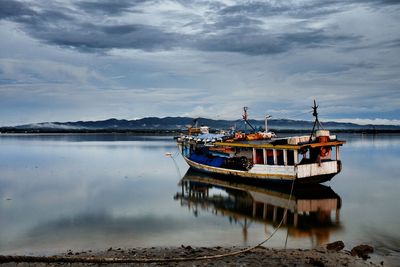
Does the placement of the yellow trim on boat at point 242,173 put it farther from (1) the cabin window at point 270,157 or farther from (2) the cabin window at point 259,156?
(1) the cabin window at point 270,157

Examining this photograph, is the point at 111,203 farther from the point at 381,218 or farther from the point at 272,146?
the point at 381,218

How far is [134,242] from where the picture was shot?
17781 millimetres

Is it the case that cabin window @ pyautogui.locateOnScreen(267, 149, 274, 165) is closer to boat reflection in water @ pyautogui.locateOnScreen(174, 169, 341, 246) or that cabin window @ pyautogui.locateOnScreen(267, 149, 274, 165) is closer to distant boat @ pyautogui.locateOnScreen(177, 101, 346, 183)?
distant boat @ pyautogui.locateOnScreen(177, 101, 346, 183)

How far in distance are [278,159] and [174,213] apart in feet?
45.3

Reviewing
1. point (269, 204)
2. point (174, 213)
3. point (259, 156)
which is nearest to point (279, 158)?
point (259, 156)

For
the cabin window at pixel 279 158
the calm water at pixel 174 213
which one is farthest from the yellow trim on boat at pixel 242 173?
the cabin window at pixel 279 158

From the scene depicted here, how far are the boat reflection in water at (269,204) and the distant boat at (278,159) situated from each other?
105 cm

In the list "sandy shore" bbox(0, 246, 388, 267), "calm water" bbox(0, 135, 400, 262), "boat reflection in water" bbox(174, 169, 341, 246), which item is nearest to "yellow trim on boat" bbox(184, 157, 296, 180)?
"boat reflection in water" bbox(174, 169, 341, 246)

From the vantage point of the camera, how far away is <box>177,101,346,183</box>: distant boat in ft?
99.5

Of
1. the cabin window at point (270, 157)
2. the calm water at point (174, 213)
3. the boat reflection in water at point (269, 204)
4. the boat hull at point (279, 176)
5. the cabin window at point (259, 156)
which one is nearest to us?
the calm water at point (174, 213)

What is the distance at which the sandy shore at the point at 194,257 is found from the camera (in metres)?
13.9

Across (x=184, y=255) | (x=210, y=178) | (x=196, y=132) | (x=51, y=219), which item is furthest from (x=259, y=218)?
(x=196, y=132)

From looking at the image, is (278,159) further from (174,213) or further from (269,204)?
(174,213)

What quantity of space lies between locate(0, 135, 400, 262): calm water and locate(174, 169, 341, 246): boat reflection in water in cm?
6
